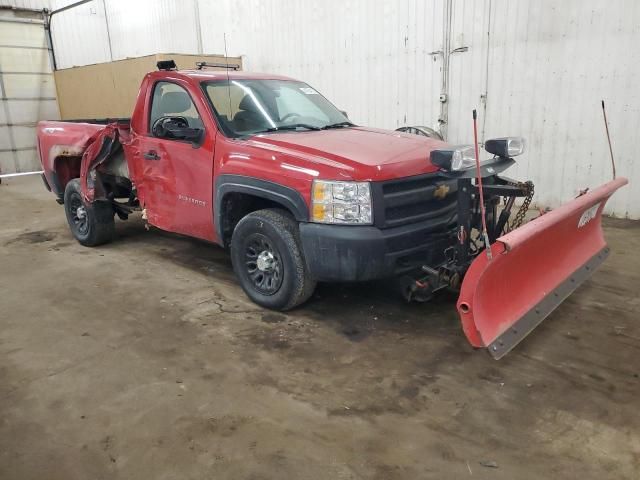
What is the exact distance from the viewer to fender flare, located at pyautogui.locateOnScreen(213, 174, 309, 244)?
148 inches

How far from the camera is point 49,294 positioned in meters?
4.91

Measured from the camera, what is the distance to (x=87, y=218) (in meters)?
6.32

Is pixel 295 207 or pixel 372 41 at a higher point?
pixel 372 41

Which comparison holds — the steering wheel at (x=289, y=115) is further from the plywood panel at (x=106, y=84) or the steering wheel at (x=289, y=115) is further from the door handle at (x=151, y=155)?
the plywood panel at (x=106, y=84)

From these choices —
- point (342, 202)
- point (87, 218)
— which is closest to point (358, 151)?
point (342, 202)

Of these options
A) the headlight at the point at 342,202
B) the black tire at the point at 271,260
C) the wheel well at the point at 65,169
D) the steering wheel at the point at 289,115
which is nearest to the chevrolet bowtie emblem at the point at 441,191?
the headlight at the point at 342,202

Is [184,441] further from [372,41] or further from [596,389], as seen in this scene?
[372,41]

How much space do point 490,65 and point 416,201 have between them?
501 cm

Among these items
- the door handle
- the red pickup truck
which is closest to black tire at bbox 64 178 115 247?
the red pickup truck

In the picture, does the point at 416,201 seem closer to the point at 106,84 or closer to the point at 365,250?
the point at 365,250

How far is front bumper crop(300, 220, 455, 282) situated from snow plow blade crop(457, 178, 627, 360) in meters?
0.65

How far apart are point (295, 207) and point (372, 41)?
6.31 m

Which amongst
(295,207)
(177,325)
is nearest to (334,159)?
(295,207)

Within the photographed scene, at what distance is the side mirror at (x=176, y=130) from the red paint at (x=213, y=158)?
7 centimetres
